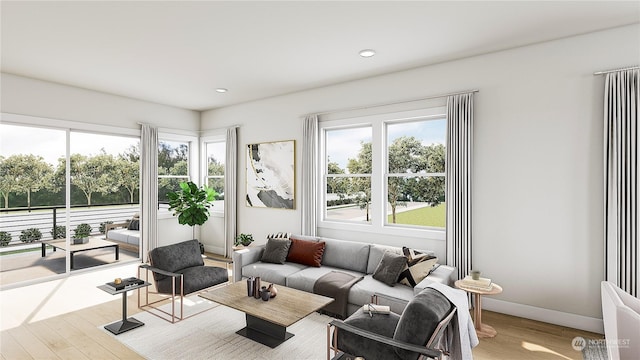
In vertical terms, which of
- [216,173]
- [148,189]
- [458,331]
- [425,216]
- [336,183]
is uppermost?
[216,173]

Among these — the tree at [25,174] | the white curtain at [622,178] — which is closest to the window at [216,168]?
the tree at [25,174]

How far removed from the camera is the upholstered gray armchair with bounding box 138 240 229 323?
11.8ft

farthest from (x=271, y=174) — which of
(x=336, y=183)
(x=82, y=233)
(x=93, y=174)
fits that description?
(x=82, y=233)

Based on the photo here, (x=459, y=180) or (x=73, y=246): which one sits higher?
(x=459, y=180)

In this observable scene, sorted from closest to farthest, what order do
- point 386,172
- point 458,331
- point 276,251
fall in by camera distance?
point 458,331 < point 276,251 < point 386,172

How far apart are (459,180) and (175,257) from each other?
11.8 feet

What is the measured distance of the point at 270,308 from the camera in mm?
2912

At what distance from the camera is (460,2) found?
2.63 meters

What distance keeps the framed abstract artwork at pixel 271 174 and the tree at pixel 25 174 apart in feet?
10.5

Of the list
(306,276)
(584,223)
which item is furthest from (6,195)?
(584,223)

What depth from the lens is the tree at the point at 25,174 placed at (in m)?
4.76

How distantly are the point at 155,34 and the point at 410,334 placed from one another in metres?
3.53

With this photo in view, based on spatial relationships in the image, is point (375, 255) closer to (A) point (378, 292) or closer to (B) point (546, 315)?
(A) point (378, 292)

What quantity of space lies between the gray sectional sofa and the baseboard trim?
644mm
